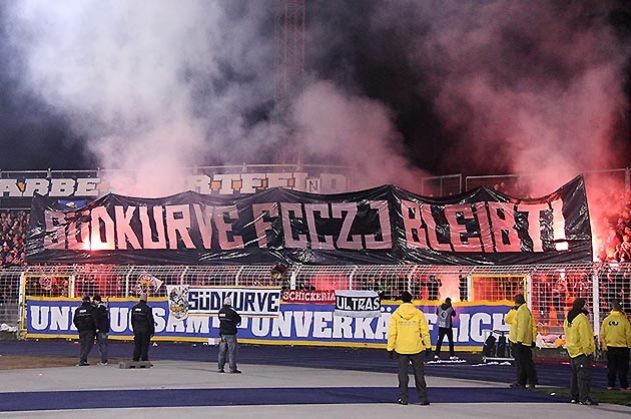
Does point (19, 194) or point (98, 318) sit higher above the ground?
point (19, 194)

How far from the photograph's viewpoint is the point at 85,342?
24.3m

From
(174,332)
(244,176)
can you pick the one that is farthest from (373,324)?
(244,176)

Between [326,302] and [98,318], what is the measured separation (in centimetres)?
824

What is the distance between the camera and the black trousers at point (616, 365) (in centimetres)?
1959

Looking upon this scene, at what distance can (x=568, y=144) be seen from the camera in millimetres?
35688

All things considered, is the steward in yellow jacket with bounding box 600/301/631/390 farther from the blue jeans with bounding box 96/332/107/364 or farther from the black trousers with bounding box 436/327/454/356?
the blue jeans with bounding box 96/332/107/364

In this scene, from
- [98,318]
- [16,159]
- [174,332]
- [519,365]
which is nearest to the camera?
[519,365]

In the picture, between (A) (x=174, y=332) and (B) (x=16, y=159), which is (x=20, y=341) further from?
(B) (x=16, y=159)

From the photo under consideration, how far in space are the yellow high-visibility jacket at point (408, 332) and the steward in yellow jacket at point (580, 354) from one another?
8.24 ft

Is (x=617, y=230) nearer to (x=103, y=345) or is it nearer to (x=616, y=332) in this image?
(x=616, y=332)

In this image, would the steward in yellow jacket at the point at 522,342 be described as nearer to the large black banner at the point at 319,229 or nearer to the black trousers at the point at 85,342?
the large black banner at the point at 319,229

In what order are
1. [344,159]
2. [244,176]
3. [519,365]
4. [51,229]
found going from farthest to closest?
[244,176]
[344,159]
[51,229]
[519,365]

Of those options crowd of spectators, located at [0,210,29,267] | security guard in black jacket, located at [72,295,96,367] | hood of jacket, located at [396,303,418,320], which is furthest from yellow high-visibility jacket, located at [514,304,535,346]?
crowd of spectators, located at [0,210,29,267]

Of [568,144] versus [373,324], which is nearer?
[373,324]
